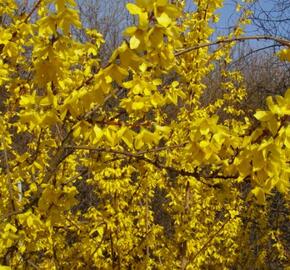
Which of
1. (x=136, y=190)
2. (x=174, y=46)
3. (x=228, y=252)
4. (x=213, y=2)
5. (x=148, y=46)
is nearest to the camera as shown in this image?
(x=148, y=46)

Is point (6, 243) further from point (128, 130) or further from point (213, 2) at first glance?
point (213, 2)

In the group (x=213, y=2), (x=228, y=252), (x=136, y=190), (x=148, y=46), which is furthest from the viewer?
(x=228, y=252)

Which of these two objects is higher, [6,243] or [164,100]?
[164,100]

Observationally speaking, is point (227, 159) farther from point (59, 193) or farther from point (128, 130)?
point (59, 193)

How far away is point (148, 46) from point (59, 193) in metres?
0.85

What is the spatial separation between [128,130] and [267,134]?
420mm

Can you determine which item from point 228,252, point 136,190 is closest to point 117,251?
point 136,190

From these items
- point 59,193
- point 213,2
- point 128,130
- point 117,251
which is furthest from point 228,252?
point 128,130

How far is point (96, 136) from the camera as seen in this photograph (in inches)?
68.0

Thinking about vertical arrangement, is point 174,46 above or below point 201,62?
below

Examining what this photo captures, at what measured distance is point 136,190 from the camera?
4.39 metres

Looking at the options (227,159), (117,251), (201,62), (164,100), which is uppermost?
(201,62)

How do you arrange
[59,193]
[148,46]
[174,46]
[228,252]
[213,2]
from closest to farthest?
[148,46] < [174,46] < [59,193] < [213,2] < [228,252]

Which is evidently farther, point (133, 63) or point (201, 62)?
point (201, 62)
